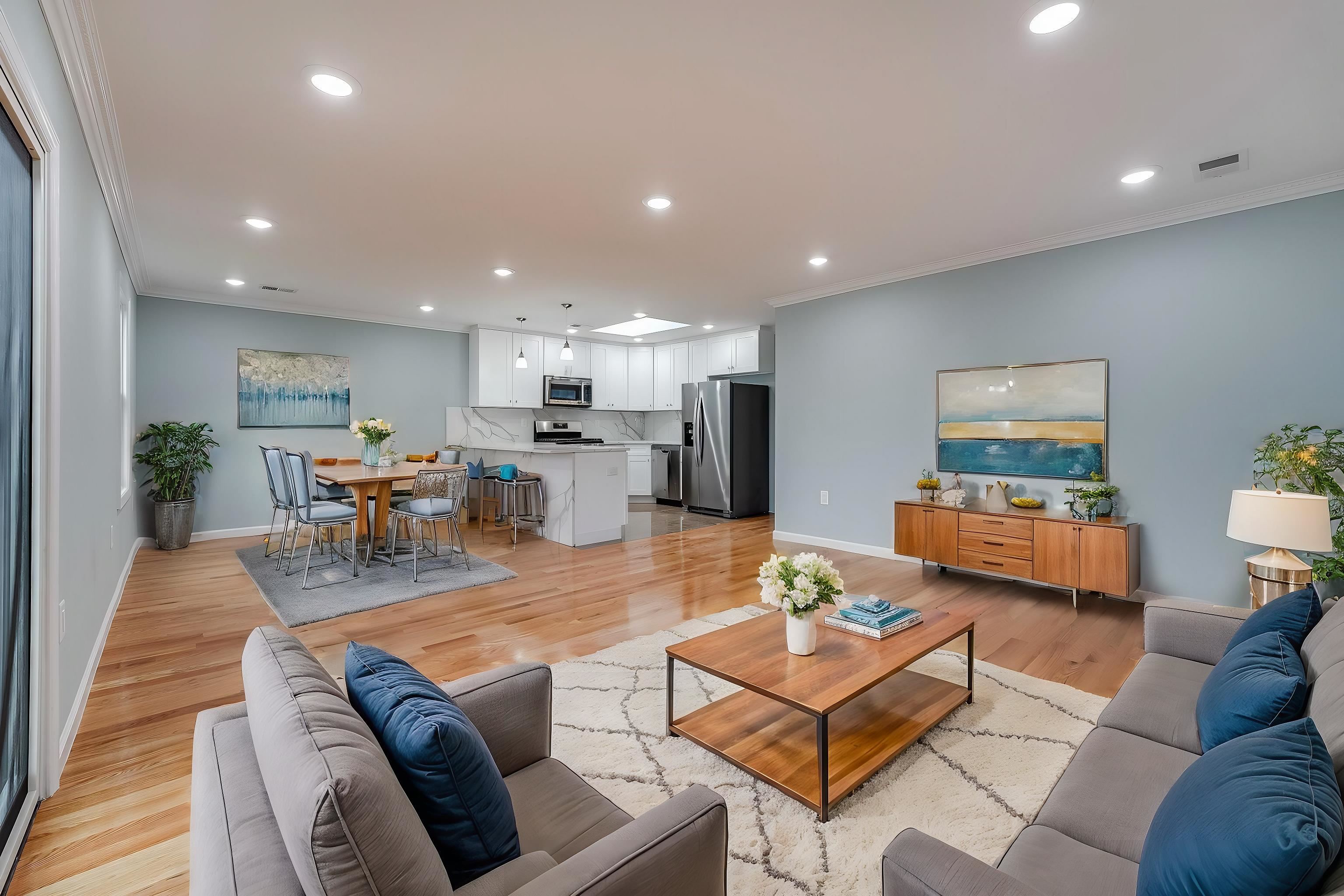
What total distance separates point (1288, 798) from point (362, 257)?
Answer: 18.0 ft

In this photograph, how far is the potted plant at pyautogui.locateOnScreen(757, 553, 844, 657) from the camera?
7.13 feet

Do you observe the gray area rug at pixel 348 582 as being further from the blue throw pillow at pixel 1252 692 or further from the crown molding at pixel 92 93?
the blue throw pillow at pixel 1252 692

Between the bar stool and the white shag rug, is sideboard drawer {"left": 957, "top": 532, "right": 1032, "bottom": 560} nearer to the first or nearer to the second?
the white shag rug

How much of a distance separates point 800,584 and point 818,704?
1.47 feet

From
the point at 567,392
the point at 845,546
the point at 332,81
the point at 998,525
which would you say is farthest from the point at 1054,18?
the point at 567,392

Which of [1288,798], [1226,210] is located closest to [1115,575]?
[1226,210]

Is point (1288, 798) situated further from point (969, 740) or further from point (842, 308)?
point (842, 308)

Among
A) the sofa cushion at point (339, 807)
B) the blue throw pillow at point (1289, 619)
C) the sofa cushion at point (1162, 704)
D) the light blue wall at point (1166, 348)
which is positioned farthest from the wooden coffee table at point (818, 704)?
the light blue wall at point (1166, 348)

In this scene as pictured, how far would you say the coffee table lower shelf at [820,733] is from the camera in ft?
6.24

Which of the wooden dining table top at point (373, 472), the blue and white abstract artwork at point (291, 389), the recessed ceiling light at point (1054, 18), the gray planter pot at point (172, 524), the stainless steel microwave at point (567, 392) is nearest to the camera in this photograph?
the recessed ceiling light at point (1054, 18)

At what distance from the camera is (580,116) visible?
2.64 m

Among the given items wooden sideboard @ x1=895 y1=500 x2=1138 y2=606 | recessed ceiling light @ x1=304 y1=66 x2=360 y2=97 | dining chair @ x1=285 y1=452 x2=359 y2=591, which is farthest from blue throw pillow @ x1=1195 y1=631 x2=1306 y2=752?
dining chair @ x1=285 y1=452 x2=359 y2=591

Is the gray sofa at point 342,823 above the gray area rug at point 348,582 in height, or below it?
above

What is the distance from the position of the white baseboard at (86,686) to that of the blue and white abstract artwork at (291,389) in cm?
244
